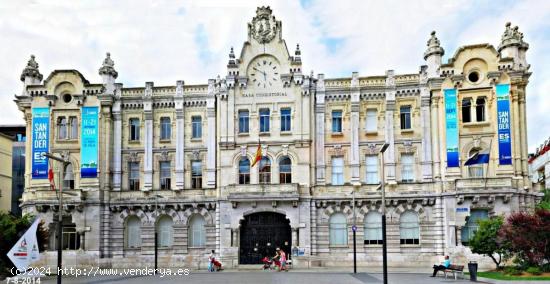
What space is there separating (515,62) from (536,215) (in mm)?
18244

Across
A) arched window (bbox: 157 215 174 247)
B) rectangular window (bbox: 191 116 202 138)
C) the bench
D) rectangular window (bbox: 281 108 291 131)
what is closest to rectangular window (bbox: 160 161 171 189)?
arched window (bbox: 157 215 174 247)

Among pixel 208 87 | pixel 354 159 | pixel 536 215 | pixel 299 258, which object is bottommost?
pixel 299 258

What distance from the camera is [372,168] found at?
2466 inches

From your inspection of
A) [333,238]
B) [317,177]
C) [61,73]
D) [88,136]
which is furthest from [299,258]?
[61,73]

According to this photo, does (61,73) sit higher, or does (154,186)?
A: (61,73)

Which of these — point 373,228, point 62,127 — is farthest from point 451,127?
point 62,127

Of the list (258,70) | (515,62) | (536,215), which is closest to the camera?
(536,215)

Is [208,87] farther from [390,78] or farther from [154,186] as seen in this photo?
[390,78]

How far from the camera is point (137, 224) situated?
214 feet

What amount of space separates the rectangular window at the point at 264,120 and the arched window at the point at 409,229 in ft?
49.5

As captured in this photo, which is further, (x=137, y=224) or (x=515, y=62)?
(x=137, y=224)

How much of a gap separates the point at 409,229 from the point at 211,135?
20349mm

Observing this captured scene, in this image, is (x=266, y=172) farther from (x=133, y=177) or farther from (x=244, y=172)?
(x=133, y=177)

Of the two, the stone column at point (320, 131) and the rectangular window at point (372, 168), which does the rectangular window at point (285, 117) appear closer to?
the stone column at point (320, 131)
